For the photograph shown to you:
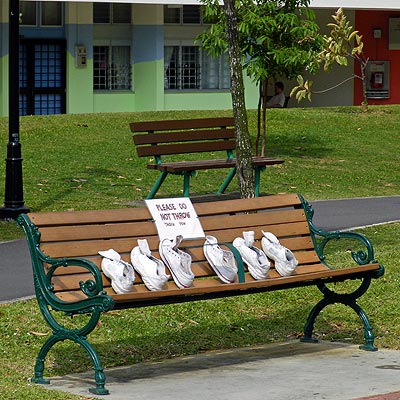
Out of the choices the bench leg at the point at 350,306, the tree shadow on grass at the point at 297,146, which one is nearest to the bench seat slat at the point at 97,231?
the bench leg at the point at 350,306

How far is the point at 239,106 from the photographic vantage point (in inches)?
474

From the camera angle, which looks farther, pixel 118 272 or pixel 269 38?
pixel 269 38

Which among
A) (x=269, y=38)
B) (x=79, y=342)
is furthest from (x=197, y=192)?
(x=79, y=342)

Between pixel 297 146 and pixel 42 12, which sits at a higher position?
pixel 42 12

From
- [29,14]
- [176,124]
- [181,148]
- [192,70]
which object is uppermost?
[29,14]

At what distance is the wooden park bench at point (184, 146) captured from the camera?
15625mm

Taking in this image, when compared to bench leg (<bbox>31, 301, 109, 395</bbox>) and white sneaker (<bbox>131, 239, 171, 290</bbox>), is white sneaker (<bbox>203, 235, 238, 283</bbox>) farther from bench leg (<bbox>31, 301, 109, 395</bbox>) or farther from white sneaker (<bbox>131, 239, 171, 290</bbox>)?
bench leg (<bbox>31, 301, 109, 395</bbox>)

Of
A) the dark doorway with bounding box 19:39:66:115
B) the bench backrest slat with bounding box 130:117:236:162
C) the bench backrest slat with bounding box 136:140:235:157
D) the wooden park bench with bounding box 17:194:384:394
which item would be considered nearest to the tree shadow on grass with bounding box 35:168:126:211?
the bench backrest slat with bounding box 130:117:236:162

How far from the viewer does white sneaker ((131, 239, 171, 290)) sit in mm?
7945

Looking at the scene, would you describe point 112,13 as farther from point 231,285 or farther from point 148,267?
point 231,285

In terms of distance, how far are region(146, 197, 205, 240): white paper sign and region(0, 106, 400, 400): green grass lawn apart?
0.88 meters

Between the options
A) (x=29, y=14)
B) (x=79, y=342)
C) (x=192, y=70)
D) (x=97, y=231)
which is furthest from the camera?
(x=192, y=70)

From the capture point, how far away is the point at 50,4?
34000 millimetres

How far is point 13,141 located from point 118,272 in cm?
744
